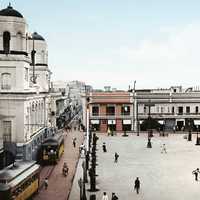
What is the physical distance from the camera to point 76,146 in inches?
2221

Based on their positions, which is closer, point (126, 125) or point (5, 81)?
point (5, 81)

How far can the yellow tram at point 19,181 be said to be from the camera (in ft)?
79.9

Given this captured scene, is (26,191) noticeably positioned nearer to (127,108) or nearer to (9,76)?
(9,76)

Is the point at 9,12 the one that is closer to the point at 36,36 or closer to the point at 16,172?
the point at 16,172

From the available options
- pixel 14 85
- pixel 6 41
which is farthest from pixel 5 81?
pixel 6 41

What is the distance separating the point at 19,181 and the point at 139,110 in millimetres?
51176

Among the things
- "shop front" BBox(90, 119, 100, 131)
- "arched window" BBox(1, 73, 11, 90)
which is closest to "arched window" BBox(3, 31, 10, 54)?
"arched window" BBox(1, 73, 11, 90)

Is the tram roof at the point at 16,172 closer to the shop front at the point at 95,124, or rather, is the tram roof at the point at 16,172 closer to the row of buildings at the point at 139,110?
the row of buildings at the point at 139,110

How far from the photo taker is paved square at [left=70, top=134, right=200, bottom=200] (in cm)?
3125

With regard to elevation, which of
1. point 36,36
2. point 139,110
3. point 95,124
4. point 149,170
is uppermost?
point 36,36

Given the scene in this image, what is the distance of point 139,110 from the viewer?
2992 inches

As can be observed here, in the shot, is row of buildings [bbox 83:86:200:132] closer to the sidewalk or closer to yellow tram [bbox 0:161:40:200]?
the sidewalk

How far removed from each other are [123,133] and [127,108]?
4709mm

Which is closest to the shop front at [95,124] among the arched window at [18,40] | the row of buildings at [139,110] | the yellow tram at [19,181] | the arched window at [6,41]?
the row of buildings at [139,110]
